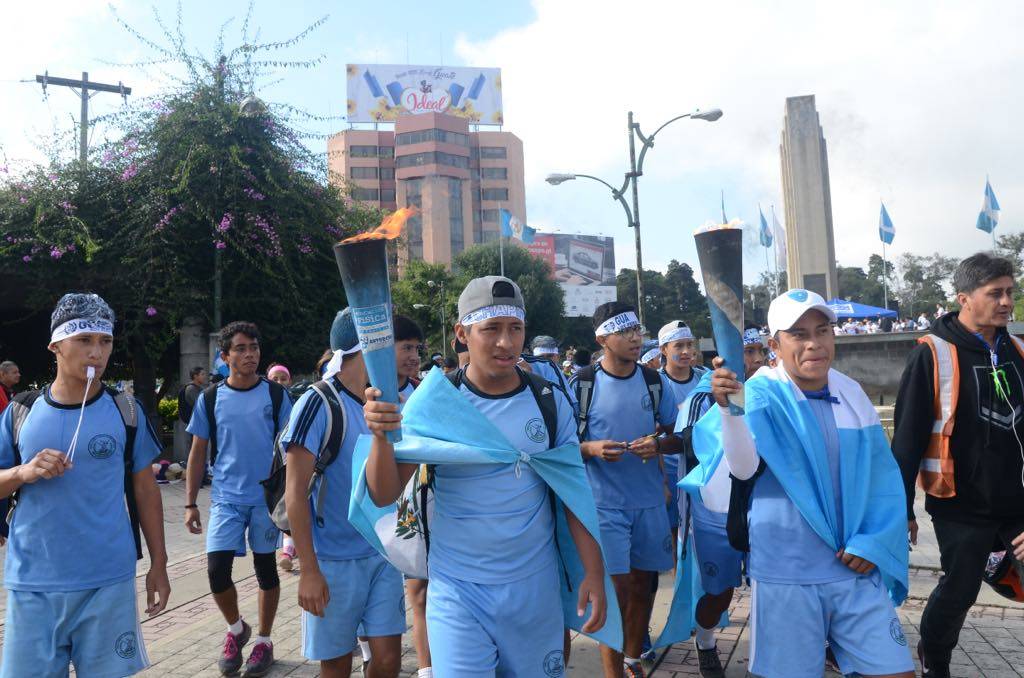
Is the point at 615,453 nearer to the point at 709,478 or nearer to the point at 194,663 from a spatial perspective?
the point at 709,478

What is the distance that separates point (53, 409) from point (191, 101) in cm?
1367

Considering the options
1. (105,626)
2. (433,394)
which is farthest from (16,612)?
(433,394)

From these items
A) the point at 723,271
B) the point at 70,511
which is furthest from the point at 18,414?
the point at 723,271

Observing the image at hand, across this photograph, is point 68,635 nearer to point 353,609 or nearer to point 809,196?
point 353,609

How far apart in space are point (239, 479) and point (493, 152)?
279 ft

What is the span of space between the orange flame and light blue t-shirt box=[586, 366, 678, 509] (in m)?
2.55

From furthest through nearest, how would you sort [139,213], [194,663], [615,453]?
[139,213], [194,663], [615,453]

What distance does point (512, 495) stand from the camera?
2990 mm

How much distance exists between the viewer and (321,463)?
3.87m

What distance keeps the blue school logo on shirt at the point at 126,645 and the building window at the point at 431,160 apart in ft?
264

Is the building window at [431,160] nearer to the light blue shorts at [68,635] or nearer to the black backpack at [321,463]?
the black backpack at [321,463]

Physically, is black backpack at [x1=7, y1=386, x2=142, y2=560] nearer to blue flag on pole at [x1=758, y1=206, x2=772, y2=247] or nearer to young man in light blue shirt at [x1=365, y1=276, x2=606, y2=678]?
young man in light blue shirt at [x1=365, y1=276, x2=606, y2=678]

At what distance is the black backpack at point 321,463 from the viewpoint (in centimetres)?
387

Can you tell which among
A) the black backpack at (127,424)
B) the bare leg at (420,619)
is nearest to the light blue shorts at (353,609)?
the bare leg at (420,619)
